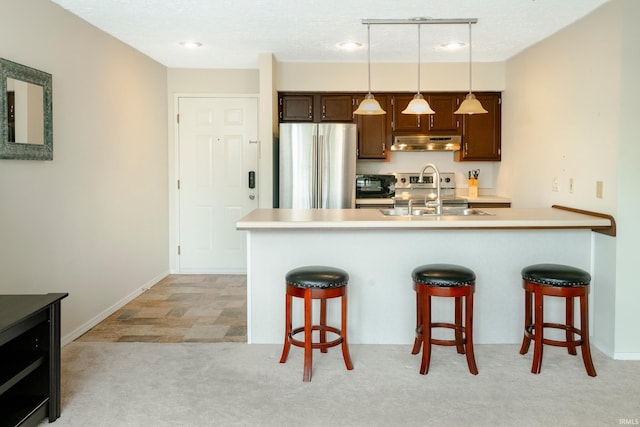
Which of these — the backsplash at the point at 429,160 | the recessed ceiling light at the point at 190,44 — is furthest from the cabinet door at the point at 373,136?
the recessed ceiling light at the point at 190,44

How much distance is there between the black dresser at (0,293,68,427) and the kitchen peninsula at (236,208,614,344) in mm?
1437

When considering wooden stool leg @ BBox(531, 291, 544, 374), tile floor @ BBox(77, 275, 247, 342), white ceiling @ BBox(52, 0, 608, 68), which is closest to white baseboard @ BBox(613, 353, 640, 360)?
wooden stool leg @ BBox(531, 291, 544, 374)

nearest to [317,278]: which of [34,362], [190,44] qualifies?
[34,362]

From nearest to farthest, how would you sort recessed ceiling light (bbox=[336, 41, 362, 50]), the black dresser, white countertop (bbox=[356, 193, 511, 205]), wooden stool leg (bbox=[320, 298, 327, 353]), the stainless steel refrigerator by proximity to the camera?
the black dresser < wooden stool leg (bbox=[320, 298, 327, 353]) < recessed ceiling light (bbox=[336, 41, 362, 50]) < the stainless steel refrigerator < white countertop (bbox=[356, 193, 511, 205])

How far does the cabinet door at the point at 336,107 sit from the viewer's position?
19.4 ft

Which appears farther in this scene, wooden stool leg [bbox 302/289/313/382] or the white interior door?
the white interior door

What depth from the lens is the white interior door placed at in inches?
246

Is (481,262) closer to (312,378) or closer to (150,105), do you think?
(312,378)

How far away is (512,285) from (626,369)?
84 cm

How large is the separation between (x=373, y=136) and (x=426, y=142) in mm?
575

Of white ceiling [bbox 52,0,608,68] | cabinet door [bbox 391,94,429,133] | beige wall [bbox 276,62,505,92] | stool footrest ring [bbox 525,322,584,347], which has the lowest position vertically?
stool footrest ring [bbox 525,322,584,347]

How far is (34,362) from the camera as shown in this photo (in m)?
2.53

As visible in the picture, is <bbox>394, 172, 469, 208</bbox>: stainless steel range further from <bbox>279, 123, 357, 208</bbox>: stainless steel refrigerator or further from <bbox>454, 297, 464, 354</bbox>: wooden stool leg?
<bbox>454, 297, 464, 354</bbox>: wooden stool leg

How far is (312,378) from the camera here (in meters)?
3.25
